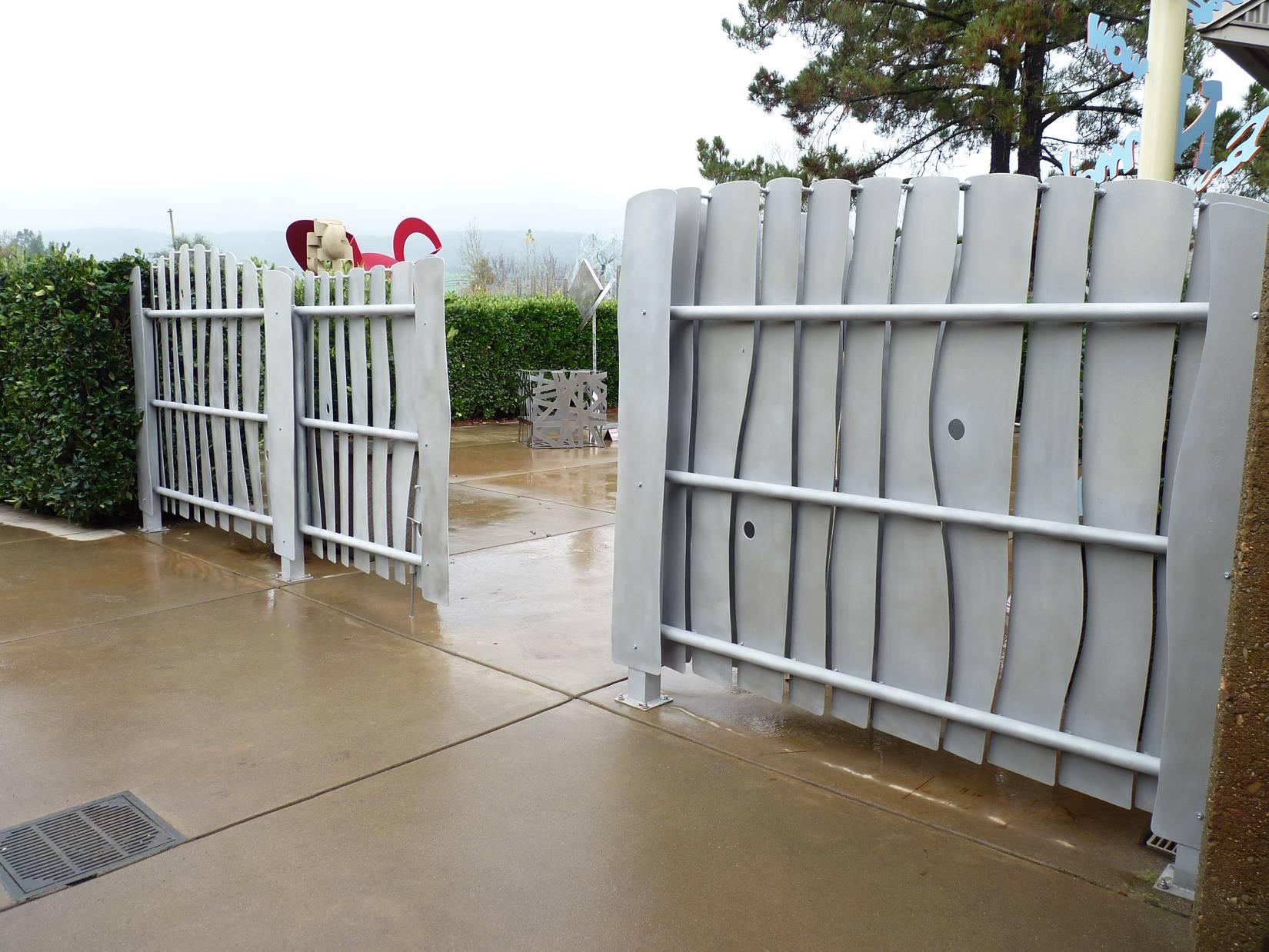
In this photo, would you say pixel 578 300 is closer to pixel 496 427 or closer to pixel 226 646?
pixel 496 427

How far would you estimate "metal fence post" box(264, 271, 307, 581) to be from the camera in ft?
17.0

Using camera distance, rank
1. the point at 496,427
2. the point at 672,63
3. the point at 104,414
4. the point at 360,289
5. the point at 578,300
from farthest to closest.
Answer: the point at 672,63, the point at 496,427, the point at 578,300, the point at 104,414, the point at 360,289

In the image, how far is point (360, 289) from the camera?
4.82m

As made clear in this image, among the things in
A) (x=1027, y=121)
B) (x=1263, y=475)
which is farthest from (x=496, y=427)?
(x=1263, y=475)

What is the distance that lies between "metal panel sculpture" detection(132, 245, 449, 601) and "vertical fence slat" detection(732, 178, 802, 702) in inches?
67.1

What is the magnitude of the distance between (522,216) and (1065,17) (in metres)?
90.0

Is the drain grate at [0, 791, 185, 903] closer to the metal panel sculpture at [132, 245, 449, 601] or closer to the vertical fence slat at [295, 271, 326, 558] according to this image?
the metal panel sculpture at [132, 245, 449, 601]

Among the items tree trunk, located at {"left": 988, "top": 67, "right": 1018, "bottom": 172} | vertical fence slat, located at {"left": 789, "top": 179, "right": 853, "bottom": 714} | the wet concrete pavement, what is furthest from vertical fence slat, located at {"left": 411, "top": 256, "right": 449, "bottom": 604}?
tree trunk, located at {"left": 988, "top": 67, "right": 1018, "bottom": 172}

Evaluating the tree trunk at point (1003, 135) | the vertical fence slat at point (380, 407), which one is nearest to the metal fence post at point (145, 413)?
the vertical fence slat at point (380, 407)

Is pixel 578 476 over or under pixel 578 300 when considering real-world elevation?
under

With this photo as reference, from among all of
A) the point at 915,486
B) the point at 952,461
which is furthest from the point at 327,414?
the point at 952,461

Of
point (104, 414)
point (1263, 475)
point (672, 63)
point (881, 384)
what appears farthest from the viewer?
point (672, 63)

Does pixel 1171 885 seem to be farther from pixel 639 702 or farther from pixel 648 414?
pixel 648 414

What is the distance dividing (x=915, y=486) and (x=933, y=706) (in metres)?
0.69
